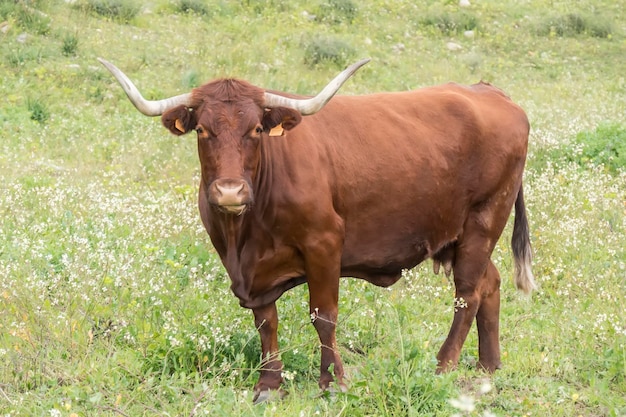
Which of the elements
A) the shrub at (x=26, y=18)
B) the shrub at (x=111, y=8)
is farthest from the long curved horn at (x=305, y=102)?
the shrub at (x=111, y=8)

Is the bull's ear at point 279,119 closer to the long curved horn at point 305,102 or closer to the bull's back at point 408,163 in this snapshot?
the long curved horn at point 305,102

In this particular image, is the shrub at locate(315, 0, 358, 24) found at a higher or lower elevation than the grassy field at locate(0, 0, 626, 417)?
lower

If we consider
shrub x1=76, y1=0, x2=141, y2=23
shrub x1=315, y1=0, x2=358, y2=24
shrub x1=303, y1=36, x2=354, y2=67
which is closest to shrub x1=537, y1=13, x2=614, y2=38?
shrub x1=315, y1=0, x2=358, y2=24

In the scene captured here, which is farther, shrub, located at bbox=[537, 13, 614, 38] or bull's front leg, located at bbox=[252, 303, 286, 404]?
shrub, located at bbox=[537, 13, 614, 38]

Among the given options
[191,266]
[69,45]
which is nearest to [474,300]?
[191,266]

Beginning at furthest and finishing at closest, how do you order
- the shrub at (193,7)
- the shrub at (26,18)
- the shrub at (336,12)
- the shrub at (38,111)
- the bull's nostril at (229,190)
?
the shrub at (336,12)
the shrub at (193,7)
the shrub at (26,18)
the shrub at (38,111)
the bull's nostril at (229,190)

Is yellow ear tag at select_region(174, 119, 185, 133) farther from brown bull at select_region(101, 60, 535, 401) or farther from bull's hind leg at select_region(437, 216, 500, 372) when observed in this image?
bull's hind leg at select_region(437, 216, 500, 372)

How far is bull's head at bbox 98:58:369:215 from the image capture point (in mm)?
4668

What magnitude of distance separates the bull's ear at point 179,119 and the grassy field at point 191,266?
998 millimetres

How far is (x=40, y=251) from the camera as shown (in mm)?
6750

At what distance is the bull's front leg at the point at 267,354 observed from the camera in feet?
17.2

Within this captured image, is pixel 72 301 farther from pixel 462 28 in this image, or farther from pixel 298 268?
pixel 462 28

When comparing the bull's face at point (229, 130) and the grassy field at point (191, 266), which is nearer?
the bull's face at point (229, 130)

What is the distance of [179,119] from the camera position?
16.2 feet
